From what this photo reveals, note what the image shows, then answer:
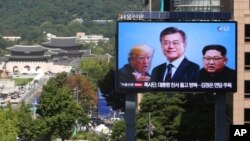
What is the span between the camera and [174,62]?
1720 inches

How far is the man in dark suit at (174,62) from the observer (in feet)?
143

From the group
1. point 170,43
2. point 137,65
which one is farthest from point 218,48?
point 137,65

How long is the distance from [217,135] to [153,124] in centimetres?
1210

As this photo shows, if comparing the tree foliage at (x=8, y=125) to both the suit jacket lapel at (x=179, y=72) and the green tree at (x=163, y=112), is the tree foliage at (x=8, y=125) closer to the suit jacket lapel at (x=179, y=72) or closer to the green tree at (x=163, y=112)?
the green tree at (x=163, y=112)

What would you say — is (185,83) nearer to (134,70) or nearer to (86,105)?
(134,70)

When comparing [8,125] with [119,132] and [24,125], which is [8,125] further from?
[119,132]

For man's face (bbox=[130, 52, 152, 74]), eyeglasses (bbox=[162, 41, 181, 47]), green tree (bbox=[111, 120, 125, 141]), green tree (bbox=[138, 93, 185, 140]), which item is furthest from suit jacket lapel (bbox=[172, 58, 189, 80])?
green tree (bbox=[111, 120, 125, 141])

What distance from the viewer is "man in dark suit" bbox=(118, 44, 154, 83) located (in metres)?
43.2

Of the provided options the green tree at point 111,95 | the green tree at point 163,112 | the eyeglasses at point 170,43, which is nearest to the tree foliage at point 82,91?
the green tree at point 111,95

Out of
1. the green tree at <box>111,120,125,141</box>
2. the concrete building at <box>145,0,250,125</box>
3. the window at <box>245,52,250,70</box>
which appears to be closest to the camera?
the concrete building at <box>145,0,250,125</box>

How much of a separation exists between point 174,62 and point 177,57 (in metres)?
0.32

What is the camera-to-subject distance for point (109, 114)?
97312 mm

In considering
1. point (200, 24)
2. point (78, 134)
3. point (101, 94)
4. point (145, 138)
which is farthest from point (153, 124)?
point (101, 94)

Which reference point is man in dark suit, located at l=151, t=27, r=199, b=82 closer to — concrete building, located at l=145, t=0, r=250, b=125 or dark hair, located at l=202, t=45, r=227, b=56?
dark hair, located at l=202, t=45, r=227, b=56
